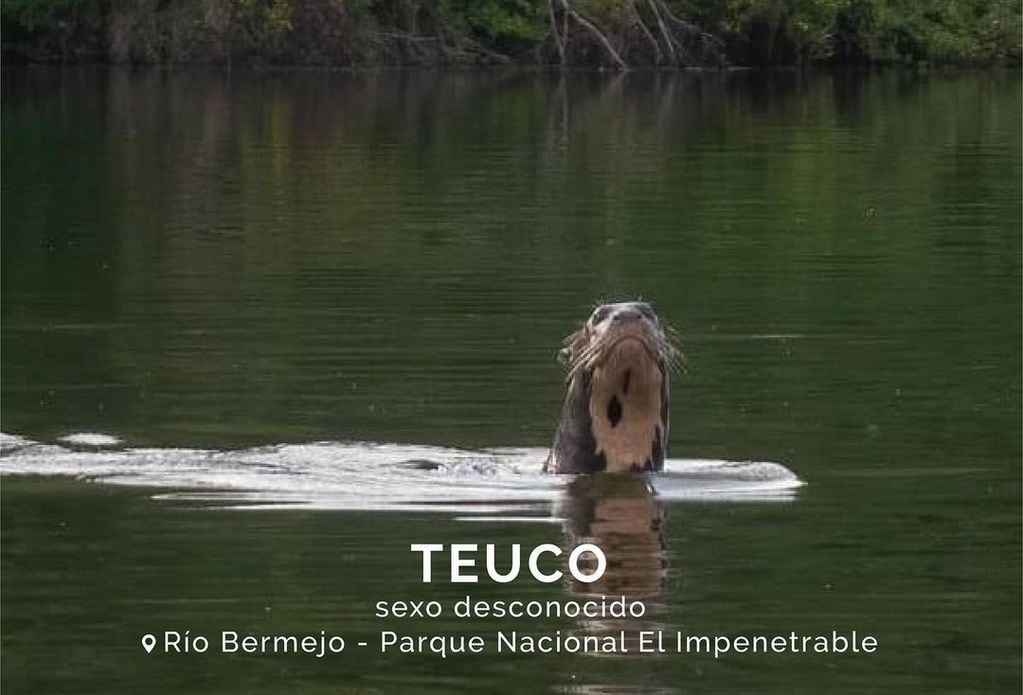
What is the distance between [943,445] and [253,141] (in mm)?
34235

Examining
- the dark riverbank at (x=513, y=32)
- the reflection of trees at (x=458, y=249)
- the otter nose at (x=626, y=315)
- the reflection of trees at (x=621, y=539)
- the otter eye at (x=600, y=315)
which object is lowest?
the dark riverbank at (x=513, y=32)

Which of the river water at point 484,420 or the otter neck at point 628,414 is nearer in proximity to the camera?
the river water at point 484,420

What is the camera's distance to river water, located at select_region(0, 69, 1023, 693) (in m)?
11.4

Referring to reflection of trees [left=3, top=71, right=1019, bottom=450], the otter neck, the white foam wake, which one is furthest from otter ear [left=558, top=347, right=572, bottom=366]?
reflection of trees [left=3, top=71, right=1019, bottom=450]

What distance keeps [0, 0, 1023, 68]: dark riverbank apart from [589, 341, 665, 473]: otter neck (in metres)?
60.7

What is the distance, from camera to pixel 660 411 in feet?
48.5

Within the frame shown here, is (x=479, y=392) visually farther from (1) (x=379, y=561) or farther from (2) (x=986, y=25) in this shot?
(2) (x=986, y=25)

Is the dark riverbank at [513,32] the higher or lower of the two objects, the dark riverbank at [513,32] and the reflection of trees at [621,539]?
the lower

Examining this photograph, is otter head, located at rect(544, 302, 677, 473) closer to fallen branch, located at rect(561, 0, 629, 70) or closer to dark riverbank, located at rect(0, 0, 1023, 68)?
dark riverbank, located at rect(0, 0, 1023, 68)

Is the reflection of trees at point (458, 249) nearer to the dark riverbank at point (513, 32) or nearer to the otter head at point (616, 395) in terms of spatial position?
the otter head at point (616, 395)

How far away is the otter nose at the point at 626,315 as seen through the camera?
561 inches

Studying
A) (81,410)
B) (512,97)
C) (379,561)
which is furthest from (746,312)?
(512,97)

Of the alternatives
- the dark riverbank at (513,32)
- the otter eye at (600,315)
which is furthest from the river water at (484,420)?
the dark riverbank at (513,32)

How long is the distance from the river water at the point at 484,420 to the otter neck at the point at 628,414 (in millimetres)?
192
